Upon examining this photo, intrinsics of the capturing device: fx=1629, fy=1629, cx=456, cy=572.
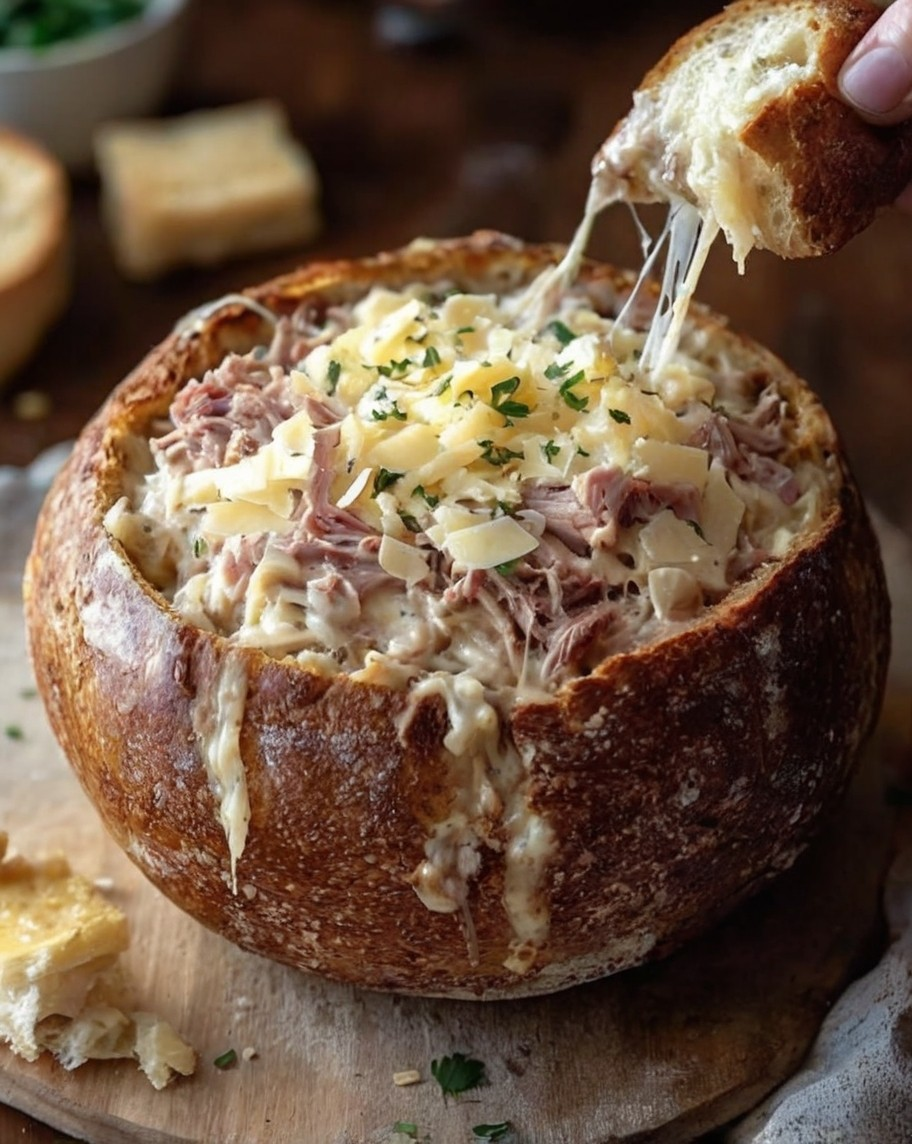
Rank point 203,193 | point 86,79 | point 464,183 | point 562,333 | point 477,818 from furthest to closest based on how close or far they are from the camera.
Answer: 1. point 464,183
2. point 86,79
3. point 203,193
4. point 562,333
5. point 477,818

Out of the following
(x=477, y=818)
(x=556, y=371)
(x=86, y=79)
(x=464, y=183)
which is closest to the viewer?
(x=477, y=818)

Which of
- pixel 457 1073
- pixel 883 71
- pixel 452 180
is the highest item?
pixel 883 71

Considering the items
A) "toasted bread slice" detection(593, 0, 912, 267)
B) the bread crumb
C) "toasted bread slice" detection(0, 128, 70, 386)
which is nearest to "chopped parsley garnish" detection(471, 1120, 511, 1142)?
"toasted bread slice" detection(593, 0, 912, 267)

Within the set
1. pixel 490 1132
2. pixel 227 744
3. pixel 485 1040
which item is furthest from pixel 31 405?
pixel 490 1132

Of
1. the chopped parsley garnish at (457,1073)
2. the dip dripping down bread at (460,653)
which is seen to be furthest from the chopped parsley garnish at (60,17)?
the chopped parsley garnish at (457,1073)

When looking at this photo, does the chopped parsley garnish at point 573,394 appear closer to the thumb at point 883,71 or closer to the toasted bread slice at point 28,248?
the thumb at point 883,71

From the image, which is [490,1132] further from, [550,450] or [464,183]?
[464,183]

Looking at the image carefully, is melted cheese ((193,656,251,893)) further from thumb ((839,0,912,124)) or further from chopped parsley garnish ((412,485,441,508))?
thumb ((839,0,912,124))

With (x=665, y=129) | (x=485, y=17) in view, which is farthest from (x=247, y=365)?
(x=485, y=17)

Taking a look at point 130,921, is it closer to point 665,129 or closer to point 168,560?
point 168,560
